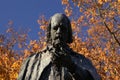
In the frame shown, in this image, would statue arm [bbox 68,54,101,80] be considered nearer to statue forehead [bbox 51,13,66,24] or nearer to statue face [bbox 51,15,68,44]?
statue face [bbox 51,15,68,44]

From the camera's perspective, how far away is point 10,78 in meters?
21.9

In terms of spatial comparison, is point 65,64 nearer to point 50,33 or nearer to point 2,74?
point 50,33

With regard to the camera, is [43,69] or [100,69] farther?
[100,69]

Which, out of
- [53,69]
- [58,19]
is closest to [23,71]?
[53,69]

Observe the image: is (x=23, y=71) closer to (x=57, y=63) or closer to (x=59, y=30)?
(x=57, y=63)

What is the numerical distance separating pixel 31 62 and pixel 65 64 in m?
0.87

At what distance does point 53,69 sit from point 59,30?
645 mm

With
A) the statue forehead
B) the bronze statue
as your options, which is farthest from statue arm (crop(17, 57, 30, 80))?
the statue forehead

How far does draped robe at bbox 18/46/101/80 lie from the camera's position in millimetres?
5770

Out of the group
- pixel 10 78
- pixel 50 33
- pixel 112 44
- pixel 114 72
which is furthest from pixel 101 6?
pixel 50 33

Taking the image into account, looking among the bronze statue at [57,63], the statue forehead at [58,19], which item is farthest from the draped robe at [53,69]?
the statue forehead at [58,19]

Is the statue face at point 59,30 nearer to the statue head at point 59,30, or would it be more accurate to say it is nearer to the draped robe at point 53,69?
the statue head at point 59,30

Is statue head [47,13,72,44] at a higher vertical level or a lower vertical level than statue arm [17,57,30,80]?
higher

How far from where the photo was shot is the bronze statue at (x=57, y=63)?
5.71 metres
